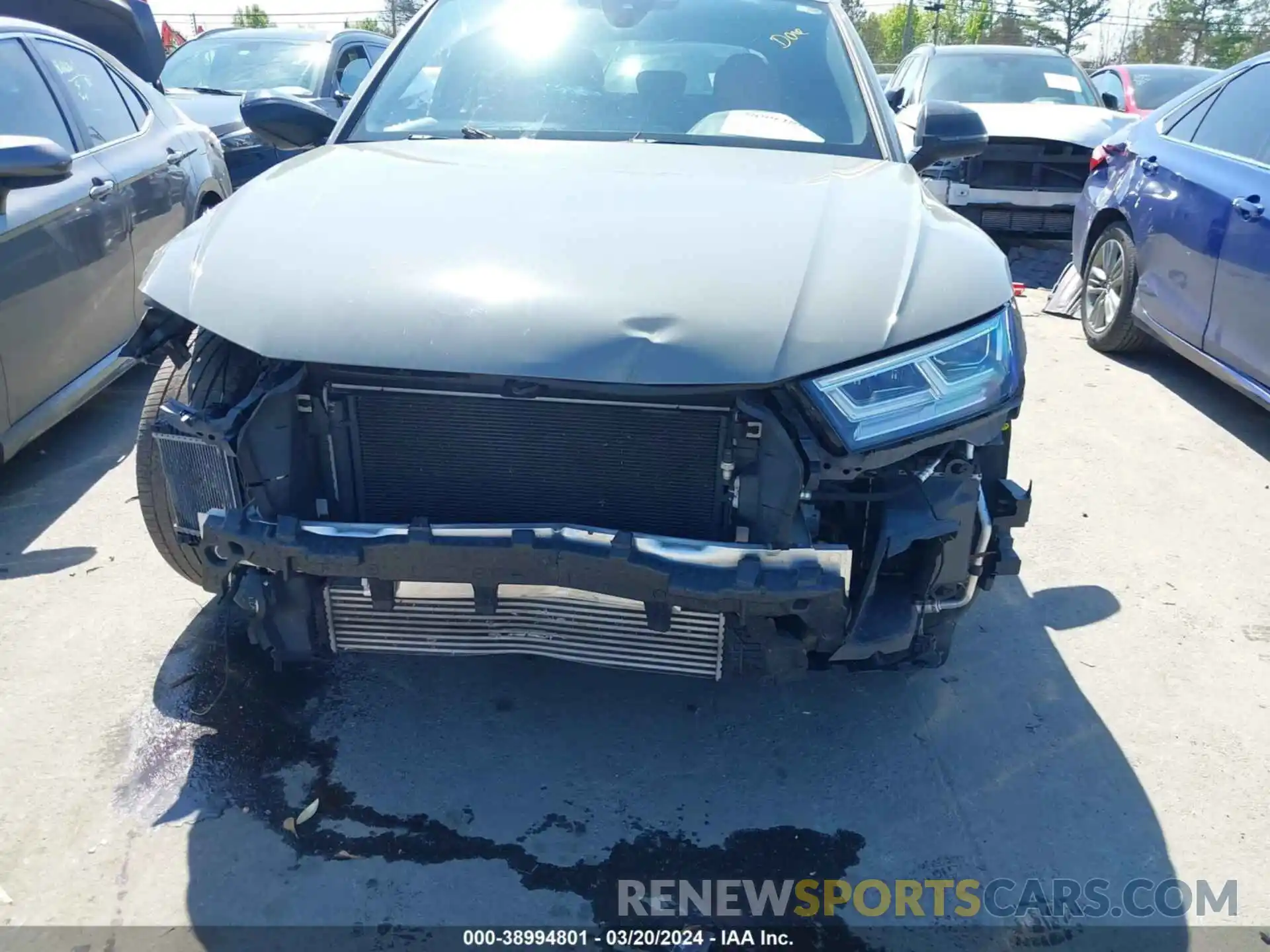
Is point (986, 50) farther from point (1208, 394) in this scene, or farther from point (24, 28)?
point (24, 28)

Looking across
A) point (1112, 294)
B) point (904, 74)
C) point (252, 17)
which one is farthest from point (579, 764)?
point (252, 17)

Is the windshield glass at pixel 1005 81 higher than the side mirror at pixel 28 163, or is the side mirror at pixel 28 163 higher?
the side mirror at pixel 28 163

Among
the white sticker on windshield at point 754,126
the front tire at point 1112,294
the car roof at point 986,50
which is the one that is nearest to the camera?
the white sticker on windshield at point 754,126

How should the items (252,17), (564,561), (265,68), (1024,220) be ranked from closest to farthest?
(564,561) < (1024,220) < (265,68) < (252,17)

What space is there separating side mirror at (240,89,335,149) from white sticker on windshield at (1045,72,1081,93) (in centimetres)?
737

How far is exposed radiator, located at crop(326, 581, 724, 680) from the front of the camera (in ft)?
6.97

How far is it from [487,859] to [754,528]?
0.92m

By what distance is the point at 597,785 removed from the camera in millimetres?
2475

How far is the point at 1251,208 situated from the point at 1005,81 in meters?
5.01

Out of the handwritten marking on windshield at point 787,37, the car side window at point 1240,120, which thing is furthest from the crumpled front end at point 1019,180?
the handwritten marking on windshield at point 787,37

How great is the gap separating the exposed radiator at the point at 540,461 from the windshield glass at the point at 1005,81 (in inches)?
295

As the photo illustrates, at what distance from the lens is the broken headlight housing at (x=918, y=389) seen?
196 cm

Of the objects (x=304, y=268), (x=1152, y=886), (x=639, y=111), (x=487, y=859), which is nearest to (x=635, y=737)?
(x=487, y=859)

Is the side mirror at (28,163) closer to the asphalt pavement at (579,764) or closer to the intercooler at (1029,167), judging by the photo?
the asphalt pavement at (579,764)
